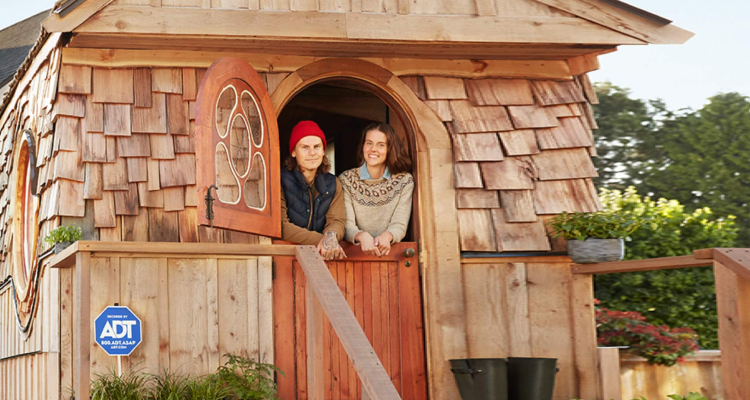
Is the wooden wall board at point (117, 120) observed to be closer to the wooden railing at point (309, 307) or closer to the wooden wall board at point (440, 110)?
the wooden railing at point (309, 307)

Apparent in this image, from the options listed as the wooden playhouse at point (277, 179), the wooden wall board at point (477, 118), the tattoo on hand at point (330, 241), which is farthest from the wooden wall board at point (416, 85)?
the tattoo on hand at point (330, 241)

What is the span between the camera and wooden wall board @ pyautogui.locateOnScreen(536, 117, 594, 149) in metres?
6.24

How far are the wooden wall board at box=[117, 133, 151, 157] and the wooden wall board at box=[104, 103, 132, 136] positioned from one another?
0.13 ft

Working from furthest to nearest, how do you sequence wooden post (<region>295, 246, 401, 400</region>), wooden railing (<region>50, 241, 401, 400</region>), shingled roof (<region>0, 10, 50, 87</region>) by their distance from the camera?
shingled roof (<region>0, 10, 50, 87</region>) → wooden railing (<region>50, 241, 401, 400</region>) → wooden post (<region>295, 246, 401, 400</region>)

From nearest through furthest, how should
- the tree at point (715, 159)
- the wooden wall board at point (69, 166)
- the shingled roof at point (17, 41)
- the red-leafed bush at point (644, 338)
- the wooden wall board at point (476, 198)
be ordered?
the wooden wall board at point (69, 166)
the wooden wall board at point (476, 198)
the red-leafed bush at point (644, 338)
the tree at point (715, 159)
the shingled roof at point (17, 41)

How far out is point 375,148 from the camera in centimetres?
623

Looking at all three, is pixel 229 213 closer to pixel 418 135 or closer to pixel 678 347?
pixel 418 135

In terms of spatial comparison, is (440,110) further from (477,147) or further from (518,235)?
(518,235)

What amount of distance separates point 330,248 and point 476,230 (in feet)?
3.22

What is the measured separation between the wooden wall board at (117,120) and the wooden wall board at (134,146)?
0.13 ft

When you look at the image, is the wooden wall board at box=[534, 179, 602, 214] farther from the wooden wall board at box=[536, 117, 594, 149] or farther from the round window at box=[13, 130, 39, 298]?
Result: the round window at box=[13, 130, 39, 298]

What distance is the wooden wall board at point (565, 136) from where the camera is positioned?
6.24 meters

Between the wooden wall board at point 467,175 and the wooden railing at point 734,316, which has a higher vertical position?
the wooden wall board at point 467,175

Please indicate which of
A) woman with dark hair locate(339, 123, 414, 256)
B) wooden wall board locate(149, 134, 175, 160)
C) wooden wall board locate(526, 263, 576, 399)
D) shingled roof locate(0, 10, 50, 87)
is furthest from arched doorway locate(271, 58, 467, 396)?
shingled roof locate(0, 10, 50, 87)
